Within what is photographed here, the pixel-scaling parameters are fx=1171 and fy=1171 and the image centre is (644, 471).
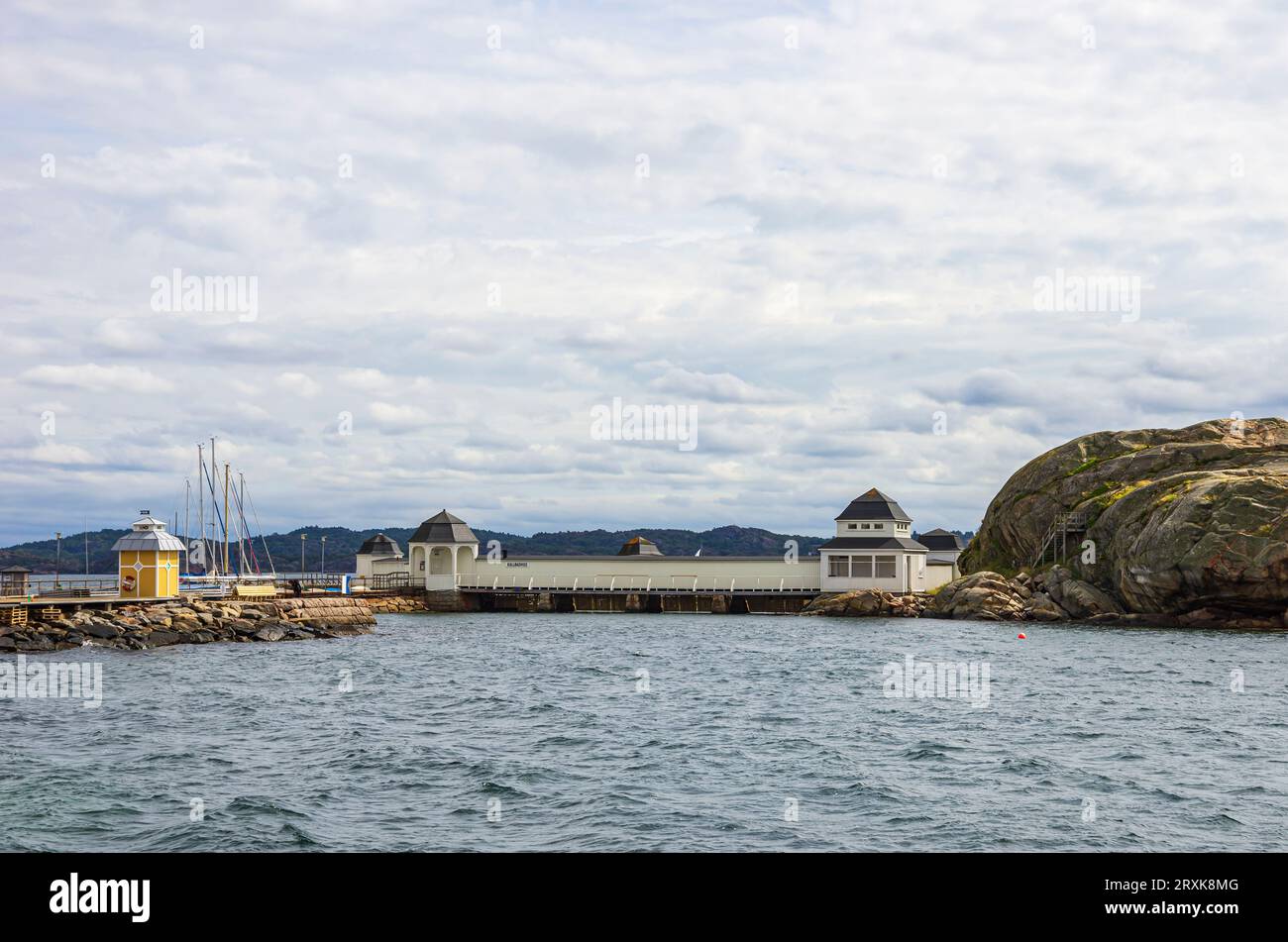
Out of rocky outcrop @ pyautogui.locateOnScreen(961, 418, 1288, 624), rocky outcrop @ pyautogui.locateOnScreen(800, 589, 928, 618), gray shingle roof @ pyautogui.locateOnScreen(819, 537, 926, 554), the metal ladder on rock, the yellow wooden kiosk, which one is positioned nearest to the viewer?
the yellow wooden kiosk

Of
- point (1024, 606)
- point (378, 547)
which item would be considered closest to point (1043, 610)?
point (1024, 606)

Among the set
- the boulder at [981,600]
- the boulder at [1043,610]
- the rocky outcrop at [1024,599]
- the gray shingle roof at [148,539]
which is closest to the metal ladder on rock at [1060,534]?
the rocky outcrop at [1024,599]

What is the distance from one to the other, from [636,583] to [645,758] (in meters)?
75.8

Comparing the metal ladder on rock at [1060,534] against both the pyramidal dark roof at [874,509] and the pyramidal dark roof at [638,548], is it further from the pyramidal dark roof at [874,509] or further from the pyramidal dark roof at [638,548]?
the pyramidal dark roof at [638,548]

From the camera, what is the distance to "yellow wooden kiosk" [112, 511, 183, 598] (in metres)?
63.8

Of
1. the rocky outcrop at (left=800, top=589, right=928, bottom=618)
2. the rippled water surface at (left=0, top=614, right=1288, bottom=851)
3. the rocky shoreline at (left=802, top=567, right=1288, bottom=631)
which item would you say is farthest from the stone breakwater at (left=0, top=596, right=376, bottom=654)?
the rocky shoreline at (left=802, top=567, right=1288, bottom=631)

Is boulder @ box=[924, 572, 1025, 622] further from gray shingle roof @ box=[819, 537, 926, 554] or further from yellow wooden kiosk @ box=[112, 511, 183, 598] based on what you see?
yellow wooden kiosk @ box=[112, 511, 183, 598]

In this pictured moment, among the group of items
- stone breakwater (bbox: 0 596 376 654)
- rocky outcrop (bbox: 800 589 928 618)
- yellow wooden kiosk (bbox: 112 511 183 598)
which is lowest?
rocky outcrop (bbox: 800 589 928 618)

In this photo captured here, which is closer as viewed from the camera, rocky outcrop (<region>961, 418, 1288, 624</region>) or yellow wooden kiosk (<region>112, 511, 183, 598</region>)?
yellow wooden kiosk (<region>112, 511, 183, 598</region>)

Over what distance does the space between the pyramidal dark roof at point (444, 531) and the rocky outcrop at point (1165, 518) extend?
44.4 m

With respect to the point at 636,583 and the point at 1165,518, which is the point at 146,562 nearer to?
the point at 636,583

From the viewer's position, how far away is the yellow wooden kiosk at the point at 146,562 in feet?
209

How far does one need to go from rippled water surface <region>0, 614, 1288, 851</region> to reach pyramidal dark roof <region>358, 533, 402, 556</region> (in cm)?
5750
